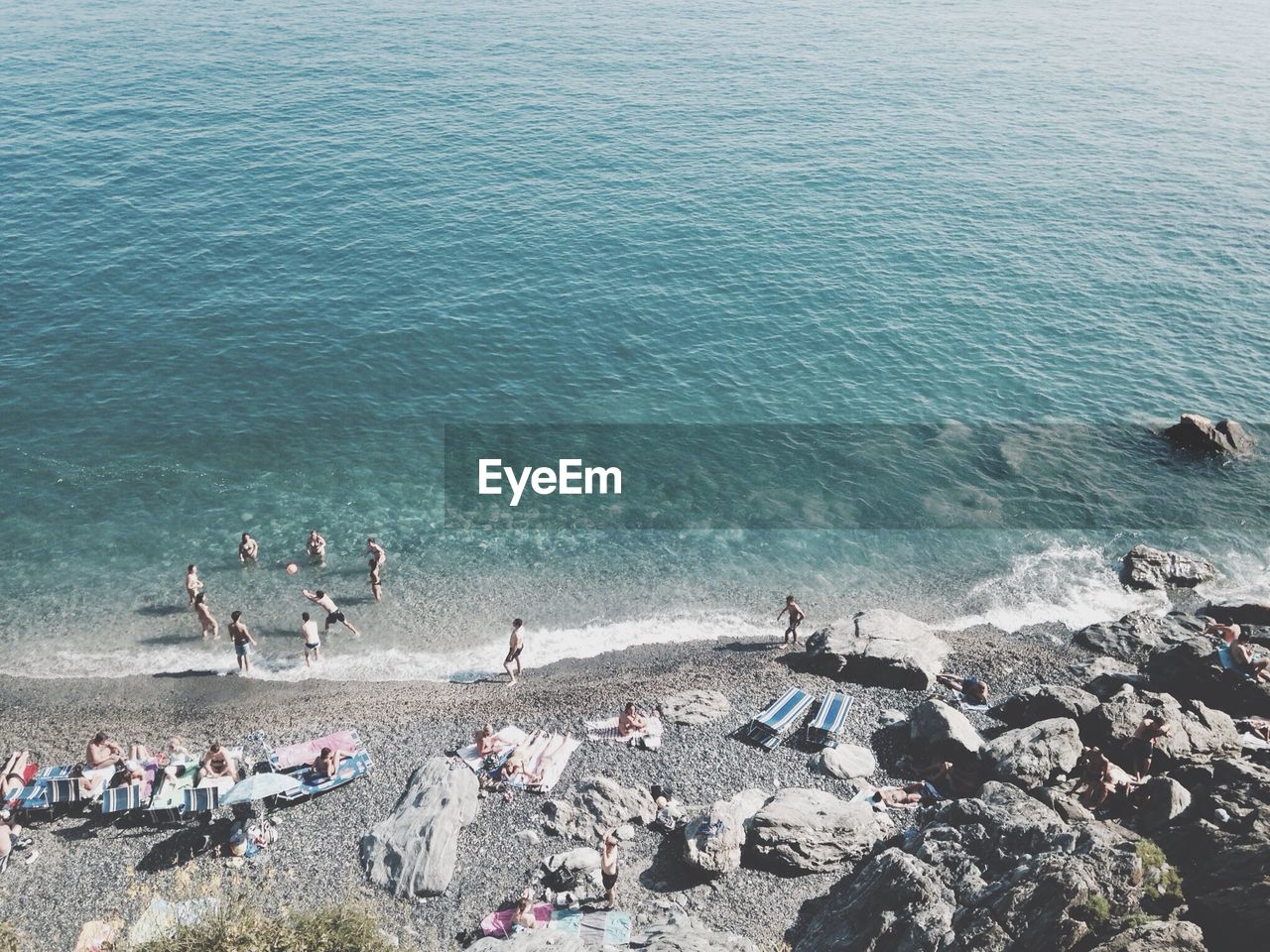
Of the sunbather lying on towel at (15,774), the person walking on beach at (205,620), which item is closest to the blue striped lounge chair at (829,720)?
the person walking on beach at (205,620)

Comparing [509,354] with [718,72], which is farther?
[718,72]

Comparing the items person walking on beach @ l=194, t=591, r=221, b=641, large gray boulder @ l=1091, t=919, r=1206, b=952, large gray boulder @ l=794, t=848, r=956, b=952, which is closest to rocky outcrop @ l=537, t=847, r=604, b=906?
large gray boulder @ l=794, t=848, r=956, b=952

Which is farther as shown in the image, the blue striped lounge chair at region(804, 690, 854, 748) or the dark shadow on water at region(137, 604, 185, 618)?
the dark shadow on water at region(137, 604, 185, 618)

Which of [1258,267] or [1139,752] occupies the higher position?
[1258,267]

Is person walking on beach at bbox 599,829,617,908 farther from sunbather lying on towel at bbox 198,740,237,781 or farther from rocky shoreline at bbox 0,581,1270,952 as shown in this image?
sunbather lying on towel at bbox 198,740,237,781

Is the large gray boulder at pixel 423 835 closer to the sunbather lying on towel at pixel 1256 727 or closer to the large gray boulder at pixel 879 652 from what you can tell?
the large gray boulder at pixel 879 652

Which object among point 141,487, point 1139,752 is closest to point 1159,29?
point 1139,752

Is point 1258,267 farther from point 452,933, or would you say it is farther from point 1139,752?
point 452,933
